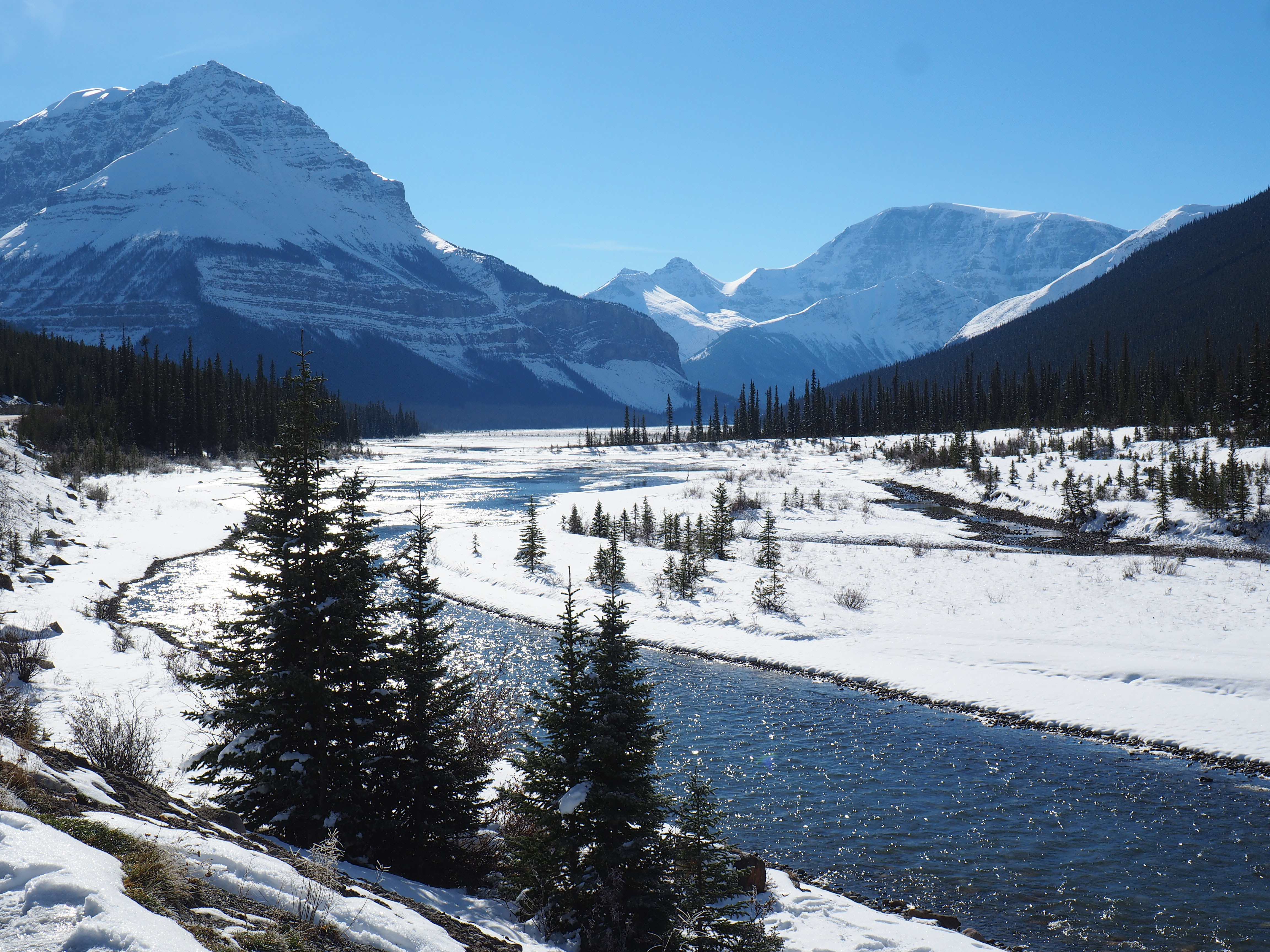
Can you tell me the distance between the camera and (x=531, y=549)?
1275 inches

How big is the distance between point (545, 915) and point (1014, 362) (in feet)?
590

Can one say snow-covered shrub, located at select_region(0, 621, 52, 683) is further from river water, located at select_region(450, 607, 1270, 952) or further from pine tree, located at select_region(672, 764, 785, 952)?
pine tree, located at select_region(672, 764, 785, 952)

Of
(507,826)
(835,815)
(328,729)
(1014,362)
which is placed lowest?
(835,815)

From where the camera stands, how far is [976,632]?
72.1 feet

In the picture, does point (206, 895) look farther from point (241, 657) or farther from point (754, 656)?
point (754, 656)

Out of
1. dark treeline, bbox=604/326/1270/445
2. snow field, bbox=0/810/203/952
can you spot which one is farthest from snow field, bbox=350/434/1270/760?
dark treeline, bbox=604/326/1270/445

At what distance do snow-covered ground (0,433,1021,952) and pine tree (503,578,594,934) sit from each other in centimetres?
34

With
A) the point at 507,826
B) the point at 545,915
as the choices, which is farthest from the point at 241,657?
the point at 545,915

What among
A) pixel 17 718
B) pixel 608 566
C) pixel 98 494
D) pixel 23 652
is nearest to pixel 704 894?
pixel 17 718

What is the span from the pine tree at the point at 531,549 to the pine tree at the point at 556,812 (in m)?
22.9

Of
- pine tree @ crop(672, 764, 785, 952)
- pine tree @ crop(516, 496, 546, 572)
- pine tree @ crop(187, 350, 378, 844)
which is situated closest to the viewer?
pine tree @ crop(672, 764, 785, 952)

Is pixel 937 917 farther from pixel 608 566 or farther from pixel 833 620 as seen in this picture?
pixel 608 566

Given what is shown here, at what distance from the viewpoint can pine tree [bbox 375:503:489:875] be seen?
9.54 metres

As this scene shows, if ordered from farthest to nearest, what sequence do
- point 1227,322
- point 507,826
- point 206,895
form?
point 1227,322 < point 507,826 < point 206,895
